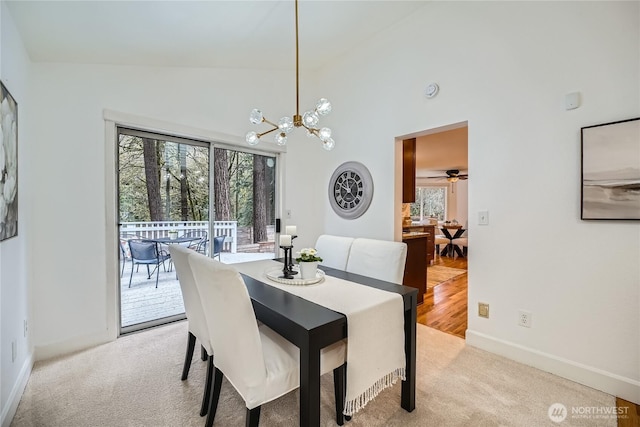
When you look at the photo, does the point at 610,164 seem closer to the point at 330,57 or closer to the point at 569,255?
the point at 569,255

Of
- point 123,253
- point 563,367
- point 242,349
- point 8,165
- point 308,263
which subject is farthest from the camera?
point 123,253

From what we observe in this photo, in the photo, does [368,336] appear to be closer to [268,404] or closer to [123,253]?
[268,404]

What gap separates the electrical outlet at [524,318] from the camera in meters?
2.21

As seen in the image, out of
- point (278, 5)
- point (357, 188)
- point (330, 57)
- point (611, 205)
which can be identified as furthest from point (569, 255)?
point (330, 57)

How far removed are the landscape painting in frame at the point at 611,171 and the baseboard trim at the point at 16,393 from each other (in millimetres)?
3700

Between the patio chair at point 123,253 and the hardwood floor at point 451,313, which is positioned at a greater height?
the patio chair at point 123,253

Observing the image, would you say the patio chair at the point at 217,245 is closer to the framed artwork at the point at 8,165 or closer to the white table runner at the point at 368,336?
the framed artwork at the point at 8,165

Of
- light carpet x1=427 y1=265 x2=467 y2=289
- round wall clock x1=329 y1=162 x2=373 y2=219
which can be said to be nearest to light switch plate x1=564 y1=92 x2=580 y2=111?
round wall clock x1=329 y1=162 x2=373 y2=219

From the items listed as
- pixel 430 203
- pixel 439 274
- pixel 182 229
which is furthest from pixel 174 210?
pixel 430 203

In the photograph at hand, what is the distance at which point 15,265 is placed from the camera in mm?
1825

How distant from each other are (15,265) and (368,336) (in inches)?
89.0

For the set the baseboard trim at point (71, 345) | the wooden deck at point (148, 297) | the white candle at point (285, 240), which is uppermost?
the white candle at point (285, 240)

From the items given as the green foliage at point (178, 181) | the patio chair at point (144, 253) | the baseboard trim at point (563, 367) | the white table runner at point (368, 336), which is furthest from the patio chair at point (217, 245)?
the baseboard trim at point (563, 367)

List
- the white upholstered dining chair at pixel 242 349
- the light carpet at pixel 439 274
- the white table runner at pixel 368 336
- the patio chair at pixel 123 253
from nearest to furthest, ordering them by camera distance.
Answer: the white upholstered dining chair at pixel 242 349, the white table runner at pixel 368 336, the patio chair at pixel 123 253, the light carpet at pixel 439 274
